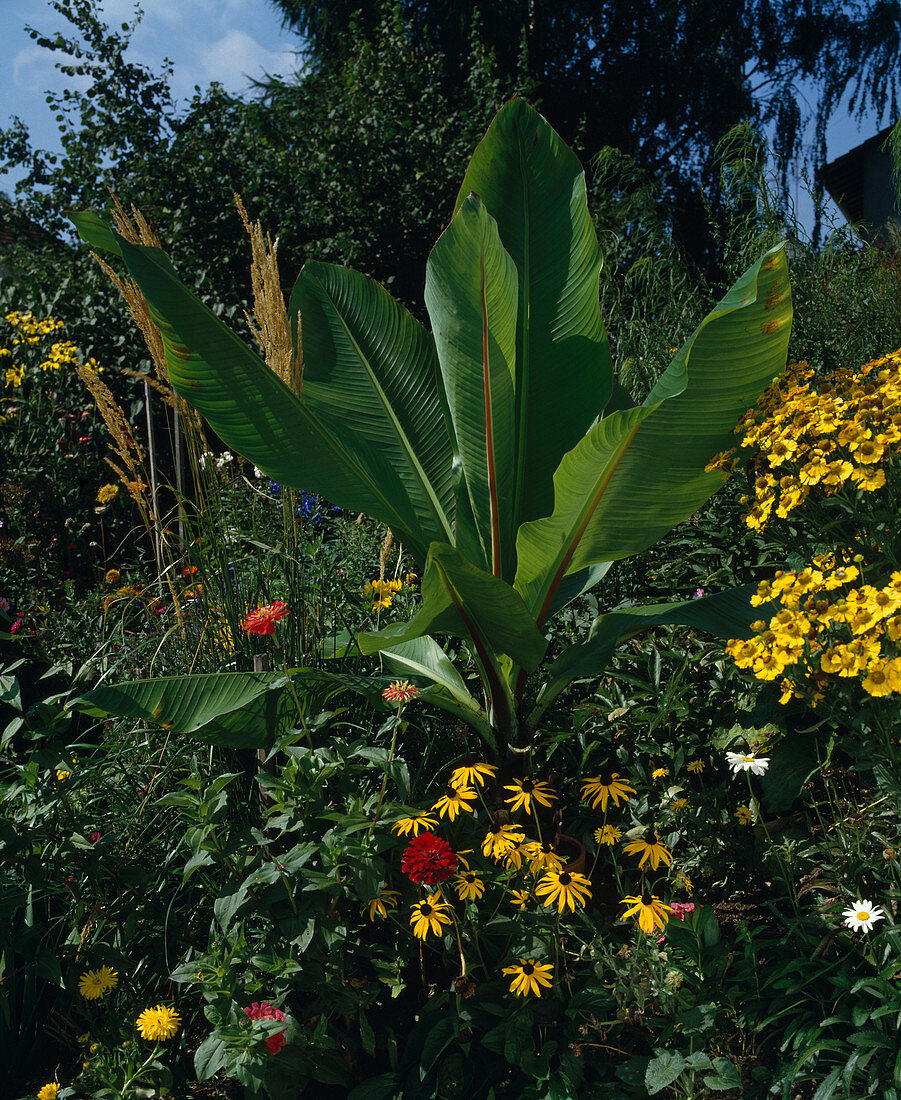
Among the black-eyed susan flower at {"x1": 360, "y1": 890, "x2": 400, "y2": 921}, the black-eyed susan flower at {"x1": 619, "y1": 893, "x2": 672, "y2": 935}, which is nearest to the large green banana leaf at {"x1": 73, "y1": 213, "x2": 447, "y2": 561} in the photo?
the black-eyed susan flower at {"x1": 360, "y1": 890, "x2": 400, "y2": 921}

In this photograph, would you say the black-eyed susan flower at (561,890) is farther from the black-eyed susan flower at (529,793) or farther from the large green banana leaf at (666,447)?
the large green banana leaf at (666,447)

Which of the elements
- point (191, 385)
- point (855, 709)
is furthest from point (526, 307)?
point (855, 709)

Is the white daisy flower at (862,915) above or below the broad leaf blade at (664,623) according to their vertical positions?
below

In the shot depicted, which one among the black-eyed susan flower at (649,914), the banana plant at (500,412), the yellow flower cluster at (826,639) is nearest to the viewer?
the yellow flower cluster at (826,639)

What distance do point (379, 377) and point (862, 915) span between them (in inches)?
62.6

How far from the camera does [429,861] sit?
132cm

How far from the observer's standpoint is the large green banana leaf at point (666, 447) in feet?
5.17

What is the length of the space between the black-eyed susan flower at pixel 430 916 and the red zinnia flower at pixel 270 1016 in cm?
25

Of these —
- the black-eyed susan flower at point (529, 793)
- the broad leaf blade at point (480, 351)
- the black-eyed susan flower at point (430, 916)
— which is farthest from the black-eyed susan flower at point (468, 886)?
the broad leaf blade at point (480, 351)

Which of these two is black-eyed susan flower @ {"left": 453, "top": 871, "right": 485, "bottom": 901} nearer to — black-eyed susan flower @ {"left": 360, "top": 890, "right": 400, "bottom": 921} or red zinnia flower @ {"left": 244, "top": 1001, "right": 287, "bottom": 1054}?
black-eyed susan flower @ {"left": 360, "top": 890, "right": 400, "bottom": 921}

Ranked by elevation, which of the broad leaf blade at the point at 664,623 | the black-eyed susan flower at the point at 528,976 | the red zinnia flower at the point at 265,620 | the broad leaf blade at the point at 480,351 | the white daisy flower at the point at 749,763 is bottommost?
the white daisy flower at the point at 749,763

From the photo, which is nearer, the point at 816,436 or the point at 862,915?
the point at 862,915

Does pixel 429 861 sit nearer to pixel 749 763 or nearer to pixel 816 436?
pixel 749 763

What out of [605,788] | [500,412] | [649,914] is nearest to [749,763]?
[605,788]
